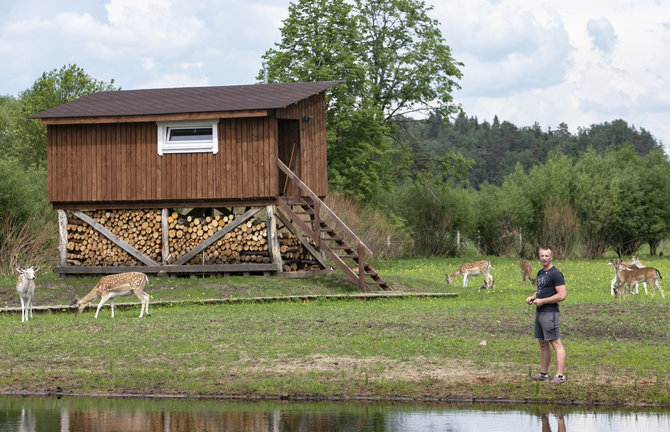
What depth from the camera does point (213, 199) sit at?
32.1 m

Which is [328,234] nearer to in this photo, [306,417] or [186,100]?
[186,100]

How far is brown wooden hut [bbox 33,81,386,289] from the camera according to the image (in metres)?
31.6

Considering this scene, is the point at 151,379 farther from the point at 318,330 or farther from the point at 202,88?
the point at 202,88

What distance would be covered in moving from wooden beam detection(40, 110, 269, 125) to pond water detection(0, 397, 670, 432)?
1722 cm

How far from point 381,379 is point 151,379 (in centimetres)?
367

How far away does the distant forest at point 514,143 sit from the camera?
142 metres

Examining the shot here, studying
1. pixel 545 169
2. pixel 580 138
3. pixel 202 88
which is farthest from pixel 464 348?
pixel 580 138

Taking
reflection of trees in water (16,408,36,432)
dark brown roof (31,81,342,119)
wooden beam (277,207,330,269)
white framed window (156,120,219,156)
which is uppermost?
dark brown roof (31,81,342,119)

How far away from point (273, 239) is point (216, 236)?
76.6 inches

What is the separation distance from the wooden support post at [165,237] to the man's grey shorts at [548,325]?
19670 mm

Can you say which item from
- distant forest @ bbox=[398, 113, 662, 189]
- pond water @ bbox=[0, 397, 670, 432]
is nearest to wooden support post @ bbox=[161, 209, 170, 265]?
pond water @ bbox=[0, 397, 670, 432]

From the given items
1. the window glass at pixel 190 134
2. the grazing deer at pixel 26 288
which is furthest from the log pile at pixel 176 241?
the grazing deer at pixel 26 288

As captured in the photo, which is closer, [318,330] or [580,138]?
[318,330]

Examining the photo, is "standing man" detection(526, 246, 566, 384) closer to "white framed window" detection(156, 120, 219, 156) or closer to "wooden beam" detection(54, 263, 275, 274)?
"wooden beam" detection(54, 263, 275, 274)
